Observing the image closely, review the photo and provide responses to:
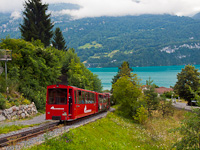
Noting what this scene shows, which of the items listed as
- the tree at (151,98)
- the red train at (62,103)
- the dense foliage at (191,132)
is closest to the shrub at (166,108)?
the tree at (151,98)

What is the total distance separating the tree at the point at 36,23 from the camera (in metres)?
49.1

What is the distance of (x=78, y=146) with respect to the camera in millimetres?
11297

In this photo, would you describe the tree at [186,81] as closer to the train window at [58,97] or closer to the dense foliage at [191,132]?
the train window at [58,97]

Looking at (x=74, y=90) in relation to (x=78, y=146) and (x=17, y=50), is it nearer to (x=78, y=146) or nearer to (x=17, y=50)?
(x=78, y=146)

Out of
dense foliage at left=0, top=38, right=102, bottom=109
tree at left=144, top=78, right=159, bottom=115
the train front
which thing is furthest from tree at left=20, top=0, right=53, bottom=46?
the train front

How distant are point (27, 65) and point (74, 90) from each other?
16098mm

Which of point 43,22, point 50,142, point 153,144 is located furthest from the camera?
point 43,22

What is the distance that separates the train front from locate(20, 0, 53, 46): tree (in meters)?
33.6

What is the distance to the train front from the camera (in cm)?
1769

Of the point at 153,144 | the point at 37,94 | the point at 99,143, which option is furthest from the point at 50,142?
the point at 37,94

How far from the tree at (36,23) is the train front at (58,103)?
110 feet

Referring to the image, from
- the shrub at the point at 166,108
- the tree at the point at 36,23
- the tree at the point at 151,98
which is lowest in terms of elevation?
the shrub at the point at 166,108

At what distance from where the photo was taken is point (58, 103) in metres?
17.9

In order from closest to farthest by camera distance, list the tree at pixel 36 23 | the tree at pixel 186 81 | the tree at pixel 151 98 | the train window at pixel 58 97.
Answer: the train window at pixel 58 97
the tree at pixel 151 98
the tree at pixel 36 23
the tree at pixel 186 81
